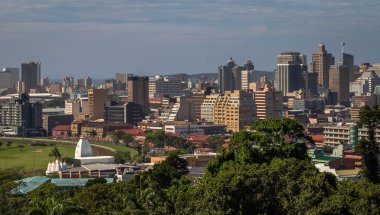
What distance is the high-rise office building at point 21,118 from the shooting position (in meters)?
90.4

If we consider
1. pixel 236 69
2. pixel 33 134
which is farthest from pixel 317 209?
pixel 236 69

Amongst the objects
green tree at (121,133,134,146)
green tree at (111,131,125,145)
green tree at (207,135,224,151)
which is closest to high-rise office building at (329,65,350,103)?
green tree at (111,131,125,145)

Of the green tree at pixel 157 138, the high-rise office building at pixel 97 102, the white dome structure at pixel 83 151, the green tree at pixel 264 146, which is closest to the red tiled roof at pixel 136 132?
the green tree at pixel 157 138

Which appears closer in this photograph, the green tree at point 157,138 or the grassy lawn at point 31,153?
the grassy lawn at point 31,153

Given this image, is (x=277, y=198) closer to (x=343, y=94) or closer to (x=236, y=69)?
(x=343, y=94)

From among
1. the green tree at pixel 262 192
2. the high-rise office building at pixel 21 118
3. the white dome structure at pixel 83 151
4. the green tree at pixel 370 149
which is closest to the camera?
the green tree at pixel 262 192

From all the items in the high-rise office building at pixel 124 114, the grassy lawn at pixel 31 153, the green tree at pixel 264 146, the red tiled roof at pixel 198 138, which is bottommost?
the grassy lawn at pixel 31 153

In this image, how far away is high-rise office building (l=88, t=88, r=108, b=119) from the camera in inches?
3979

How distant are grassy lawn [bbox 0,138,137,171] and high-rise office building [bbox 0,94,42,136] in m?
11.4

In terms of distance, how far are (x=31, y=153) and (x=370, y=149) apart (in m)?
40.2

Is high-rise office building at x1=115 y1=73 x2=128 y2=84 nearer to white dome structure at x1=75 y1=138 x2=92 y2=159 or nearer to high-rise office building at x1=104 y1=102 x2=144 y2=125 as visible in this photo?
high-rise office building at x1=104 y1=102 x2=144 y2=125

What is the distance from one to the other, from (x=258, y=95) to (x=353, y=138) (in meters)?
37.8

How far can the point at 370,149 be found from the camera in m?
27.8

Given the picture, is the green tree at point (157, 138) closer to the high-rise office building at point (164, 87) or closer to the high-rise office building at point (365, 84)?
the high-rise office building at point (164, 87)
